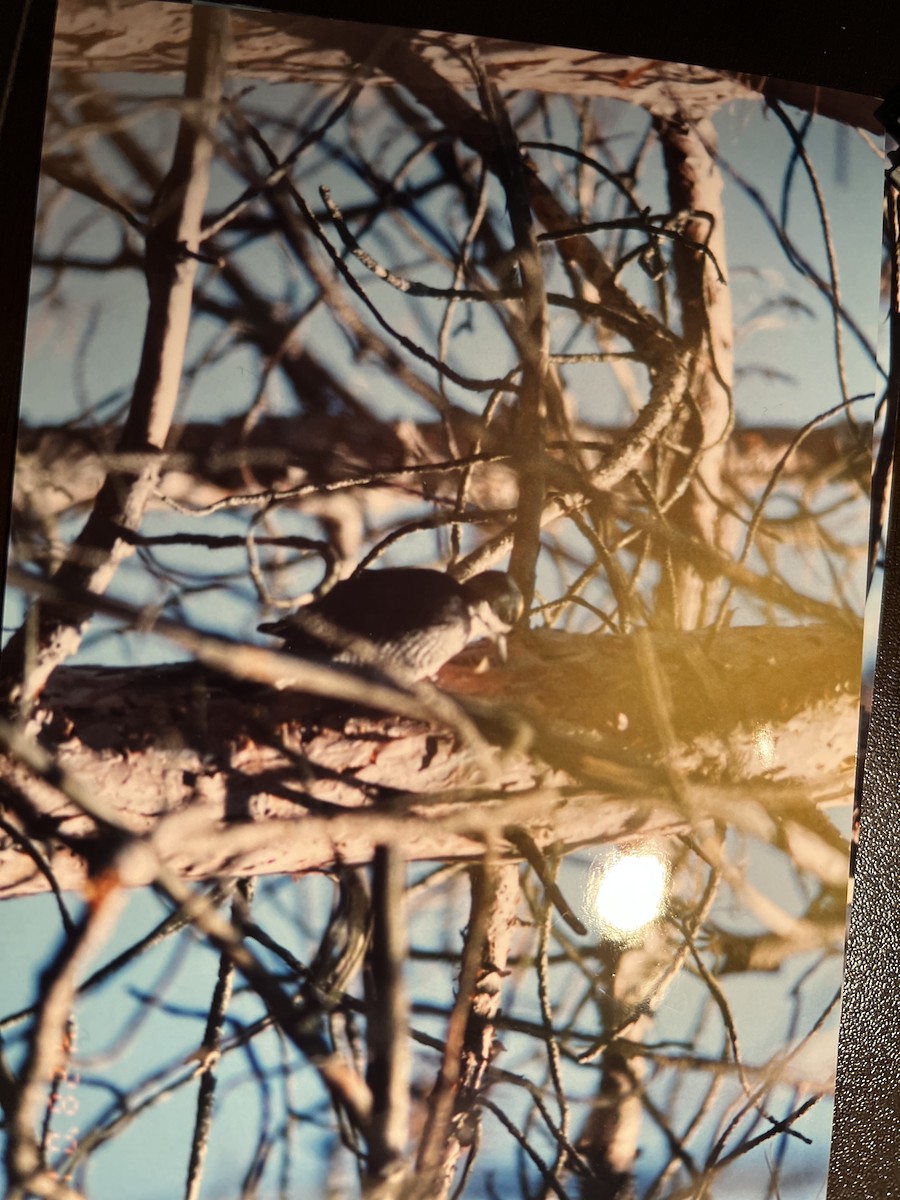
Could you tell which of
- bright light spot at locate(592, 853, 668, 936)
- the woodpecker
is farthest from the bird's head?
bright light spot at locate(592, 853, 668, 936)

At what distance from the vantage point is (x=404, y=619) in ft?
1.77

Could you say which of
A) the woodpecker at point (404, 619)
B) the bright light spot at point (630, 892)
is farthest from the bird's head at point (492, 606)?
the bright light spot at point (630, 892)

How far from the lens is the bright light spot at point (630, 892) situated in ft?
1.86

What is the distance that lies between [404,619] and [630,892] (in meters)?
0.24

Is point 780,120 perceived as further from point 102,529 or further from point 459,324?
point 102,529

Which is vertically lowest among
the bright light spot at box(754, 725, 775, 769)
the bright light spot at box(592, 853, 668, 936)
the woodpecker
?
the bright light spot at box(592, 853, 668, 936)

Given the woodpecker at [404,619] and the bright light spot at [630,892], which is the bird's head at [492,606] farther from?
the bright light spot at [630,892]

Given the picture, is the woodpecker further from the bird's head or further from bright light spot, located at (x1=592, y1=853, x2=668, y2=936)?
bright light spot, located at (x1=592, y1=853, x2=668, y2=936)

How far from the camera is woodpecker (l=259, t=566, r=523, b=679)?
1.74 feet

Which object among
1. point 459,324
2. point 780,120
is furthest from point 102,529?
point 780,120

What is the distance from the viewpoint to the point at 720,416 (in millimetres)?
585

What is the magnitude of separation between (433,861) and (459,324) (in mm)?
351

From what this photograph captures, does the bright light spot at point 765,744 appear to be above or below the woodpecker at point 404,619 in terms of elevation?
below

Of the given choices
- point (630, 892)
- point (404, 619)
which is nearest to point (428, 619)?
point (404, 619)
